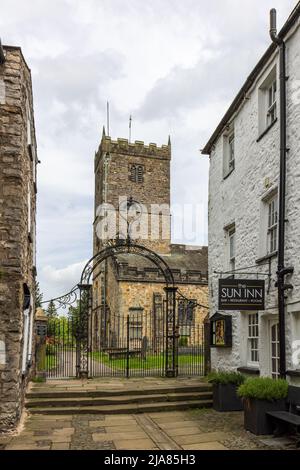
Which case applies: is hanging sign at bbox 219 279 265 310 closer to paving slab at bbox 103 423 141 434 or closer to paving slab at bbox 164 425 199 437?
paving slab at bbox 164 425 199 437

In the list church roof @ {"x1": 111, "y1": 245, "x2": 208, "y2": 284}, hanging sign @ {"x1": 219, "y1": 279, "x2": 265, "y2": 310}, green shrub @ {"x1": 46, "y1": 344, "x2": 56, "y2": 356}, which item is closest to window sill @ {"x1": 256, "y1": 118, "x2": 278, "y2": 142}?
hanging sign @ {"x1": 219, "y1": 279, "x2": 265, "y2": 310}

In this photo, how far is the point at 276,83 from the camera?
35.3 feet

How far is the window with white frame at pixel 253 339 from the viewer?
1114 cm

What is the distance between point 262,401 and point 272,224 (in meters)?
3.84

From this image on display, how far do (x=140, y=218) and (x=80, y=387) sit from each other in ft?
97.4

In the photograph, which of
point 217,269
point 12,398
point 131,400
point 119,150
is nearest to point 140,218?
point 119,150

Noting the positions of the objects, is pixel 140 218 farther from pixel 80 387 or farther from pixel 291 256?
pixel 291 256

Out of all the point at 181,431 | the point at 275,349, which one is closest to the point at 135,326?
the point at 275,349

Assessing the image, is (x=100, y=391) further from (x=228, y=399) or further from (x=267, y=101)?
(x=267, y=101)

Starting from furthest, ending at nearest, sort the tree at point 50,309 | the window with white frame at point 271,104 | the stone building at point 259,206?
the tree at point 50,309 → the window with white frame at point 271,104 → the stone building at point 259,206

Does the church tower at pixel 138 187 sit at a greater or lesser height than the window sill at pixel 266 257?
greater

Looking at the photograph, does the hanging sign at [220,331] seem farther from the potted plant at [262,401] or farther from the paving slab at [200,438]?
the paving slab at [200,438]

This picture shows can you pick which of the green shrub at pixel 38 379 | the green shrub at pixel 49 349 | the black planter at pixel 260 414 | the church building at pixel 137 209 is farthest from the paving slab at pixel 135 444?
the church building at pixel 137 209

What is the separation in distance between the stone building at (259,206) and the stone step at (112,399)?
4.16ft
